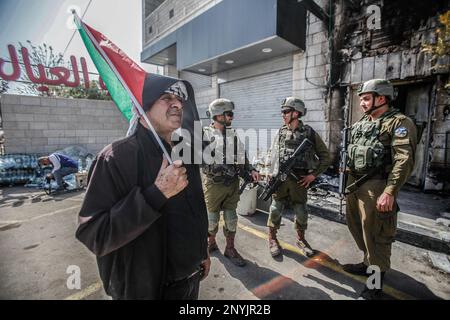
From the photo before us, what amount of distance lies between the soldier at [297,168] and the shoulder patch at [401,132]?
1.01 metres

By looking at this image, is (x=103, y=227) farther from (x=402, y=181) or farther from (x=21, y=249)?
(x=21, y=249)

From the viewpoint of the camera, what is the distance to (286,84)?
7.02 m

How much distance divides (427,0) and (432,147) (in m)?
3.02

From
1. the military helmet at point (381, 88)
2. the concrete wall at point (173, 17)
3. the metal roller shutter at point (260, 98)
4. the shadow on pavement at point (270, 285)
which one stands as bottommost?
the shadow on pavement at point (270, 285)

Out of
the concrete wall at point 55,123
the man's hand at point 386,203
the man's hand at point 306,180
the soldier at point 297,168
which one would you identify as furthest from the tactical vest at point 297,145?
the concrete wall at point 55,123

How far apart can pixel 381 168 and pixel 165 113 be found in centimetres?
225

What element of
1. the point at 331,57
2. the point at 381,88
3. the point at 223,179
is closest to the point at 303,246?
the point at 223,179

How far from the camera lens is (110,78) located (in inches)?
54.5

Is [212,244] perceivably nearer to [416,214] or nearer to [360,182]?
[360,182]

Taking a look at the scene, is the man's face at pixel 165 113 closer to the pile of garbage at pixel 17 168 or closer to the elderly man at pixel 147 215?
the elderly man at pixel 147 215

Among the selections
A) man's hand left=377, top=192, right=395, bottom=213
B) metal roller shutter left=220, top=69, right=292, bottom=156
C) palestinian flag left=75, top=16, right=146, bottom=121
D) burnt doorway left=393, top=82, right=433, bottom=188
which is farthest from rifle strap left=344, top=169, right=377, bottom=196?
metal roller shutter left=220, top=69, right=292, bottom=156

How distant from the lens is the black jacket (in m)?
1.06

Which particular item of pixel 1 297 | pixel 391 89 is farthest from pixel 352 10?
pixel 1 297

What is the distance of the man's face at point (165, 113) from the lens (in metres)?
1.39
